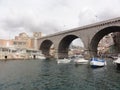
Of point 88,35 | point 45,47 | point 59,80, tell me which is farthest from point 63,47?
point 59,80

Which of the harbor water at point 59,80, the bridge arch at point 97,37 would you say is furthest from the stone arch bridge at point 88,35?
the harbor water at point 59,80

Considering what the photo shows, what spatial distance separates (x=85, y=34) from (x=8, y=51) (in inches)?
1725

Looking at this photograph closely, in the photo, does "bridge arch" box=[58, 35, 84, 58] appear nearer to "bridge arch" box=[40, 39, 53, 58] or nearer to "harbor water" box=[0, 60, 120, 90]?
"bridge arch" box=[40, 39, 53, 58]

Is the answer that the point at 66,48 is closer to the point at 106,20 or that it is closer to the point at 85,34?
the point at 85,34

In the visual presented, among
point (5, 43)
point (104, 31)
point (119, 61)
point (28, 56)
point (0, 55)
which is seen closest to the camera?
point (119, 61)

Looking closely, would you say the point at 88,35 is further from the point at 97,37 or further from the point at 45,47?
the point at 45,47

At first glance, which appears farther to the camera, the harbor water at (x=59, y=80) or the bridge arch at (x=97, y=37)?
the bridge arch at (x=97, y=37)

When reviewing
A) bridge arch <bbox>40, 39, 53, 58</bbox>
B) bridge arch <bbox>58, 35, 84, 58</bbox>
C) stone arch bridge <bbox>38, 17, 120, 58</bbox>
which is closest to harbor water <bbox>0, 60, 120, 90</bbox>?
stone arch bridge <bbox>38, 17, 120, 58</bbox>

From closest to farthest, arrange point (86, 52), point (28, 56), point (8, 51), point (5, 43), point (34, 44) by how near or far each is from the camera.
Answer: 1. point (86, 52)
2. point (8, 51)
3. point (28, 56)
4. point (5, 43)
5. point (34, 44)

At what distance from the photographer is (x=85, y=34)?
86.8m

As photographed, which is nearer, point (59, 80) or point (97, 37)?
point (59, 80)

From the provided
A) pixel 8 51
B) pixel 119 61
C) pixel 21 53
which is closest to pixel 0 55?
pixel 8 51

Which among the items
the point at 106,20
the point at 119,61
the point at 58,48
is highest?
the point at 106,20

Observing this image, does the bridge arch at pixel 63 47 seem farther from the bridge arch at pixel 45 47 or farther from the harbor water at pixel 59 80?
the harbor water at pixel 59 80
